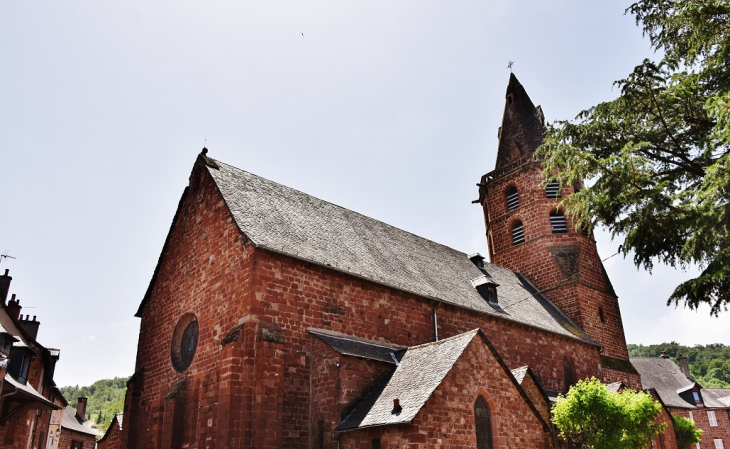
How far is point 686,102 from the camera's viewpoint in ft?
36.8

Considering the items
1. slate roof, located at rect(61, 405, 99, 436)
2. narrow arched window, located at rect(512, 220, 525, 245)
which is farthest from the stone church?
slate roof, located at rect(61, 405, 99, 436)

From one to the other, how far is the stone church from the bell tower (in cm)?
236

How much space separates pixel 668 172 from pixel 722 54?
2.84 metres

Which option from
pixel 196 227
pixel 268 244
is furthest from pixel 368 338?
pixel 196 227

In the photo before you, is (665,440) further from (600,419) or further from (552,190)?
(552,190)

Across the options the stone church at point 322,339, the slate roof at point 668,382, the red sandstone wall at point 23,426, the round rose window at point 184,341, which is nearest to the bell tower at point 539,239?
the stone church at point 322,339

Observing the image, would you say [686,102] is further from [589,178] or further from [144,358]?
[144,358]

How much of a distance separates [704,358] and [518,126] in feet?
289

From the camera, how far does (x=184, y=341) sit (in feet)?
52.8

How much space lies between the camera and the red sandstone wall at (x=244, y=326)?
1259 centimetres

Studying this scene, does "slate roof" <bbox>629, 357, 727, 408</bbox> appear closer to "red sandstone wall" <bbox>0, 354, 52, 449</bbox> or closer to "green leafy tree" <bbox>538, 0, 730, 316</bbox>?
"green leafy tree" <bbox>538, 0, 730, 316</bbox>

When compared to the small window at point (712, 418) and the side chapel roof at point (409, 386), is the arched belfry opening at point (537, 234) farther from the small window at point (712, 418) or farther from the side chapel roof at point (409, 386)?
the small window at point (712, 418)

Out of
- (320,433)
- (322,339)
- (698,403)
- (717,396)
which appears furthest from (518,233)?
(717,396)

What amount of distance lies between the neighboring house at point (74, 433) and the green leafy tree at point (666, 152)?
3734 centimetres
